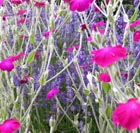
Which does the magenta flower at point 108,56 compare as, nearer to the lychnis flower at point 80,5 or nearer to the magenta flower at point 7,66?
the lychnis flower at point 80,5

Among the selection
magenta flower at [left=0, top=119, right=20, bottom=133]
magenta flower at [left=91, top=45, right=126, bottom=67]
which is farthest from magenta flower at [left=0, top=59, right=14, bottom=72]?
magenta flower at [left=91, top=45, right=126, bottom=67]

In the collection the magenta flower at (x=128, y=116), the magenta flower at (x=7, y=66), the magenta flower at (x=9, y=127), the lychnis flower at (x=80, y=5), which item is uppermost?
the lychnis flower at (x=80, y=5)

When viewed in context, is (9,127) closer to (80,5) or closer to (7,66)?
(7,66)

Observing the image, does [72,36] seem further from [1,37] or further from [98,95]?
[98,95]

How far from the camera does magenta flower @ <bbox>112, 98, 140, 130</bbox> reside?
75 centimetres

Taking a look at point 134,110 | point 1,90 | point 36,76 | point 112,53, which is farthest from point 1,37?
point 134,110

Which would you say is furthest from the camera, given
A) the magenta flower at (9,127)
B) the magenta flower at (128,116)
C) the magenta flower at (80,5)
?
the magenta flower at (80,5)

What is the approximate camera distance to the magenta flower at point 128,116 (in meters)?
0.75

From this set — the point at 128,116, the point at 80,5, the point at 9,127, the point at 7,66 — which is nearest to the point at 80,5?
the point at 80,5

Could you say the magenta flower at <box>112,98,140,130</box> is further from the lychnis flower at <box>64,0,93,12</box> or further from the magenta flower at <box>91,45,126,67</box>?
the lychnis flower at <box>64,0,93,12</box>

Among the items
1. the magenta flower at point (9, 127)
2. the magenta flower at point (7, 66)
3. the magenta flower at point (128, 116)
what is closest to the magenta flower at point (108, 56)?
the magenta flower at point (128, 116)

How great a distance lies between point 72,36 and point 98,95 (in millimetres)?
1110

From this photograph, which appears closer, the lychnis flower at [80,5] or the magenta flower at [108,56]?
the magenta flower at [108,56]

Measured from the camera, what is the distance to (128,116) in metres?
0.76
